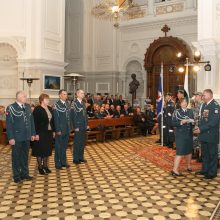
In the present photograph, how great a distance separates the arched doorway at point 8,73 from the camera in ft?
42.2

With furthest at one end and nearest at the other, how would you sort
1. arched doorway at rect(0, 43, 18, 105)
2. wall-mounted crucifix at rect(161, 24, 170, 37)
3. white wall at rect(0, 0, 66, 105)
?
wall-mounted crucifix at rect(161, 24, 170, 37)
arched doorway at rect(0, 43, 18, 105)
white wall at rect(0, 0, 66, 105)

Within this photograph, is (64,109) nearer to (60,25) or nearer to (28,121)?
(28,121)

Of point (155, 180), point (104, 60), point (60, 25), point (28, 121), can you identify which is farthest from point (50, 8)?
point (155, 180)

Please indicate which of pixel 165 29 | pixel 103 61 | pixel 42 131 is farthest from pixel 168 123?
pixel 103 61

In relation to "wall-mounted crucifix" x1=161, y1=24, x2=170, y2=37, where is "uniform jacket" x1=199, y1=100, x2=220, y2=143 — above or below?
below

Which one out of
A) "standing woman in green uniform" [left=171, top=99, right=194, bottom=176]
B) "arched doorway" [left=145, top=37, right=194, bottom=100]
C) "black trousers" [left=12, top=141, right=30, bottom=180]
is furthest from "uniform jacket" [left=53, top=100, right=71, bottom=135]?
"arched doorway" [left=145, top=37, right=194, bottom=100]

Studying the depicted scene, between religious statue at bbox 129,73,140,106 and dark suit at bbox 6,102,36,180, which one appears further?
religious statue at bbox 129,73,140,106

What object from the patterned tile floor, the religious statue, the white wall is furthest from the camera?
the religious statue

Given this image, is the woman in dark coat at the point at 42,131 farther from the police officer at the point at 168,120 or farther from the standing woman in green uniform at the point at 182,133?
the police officer at the point at 168,120

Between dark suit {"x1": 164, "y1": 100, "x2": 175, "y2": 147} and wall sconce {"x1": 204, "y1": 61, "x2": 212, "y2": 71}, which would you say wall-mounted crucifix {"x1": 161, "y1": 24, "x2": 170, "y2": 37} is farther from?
dark suit {"x1": 164, "y1": 100, "x2": 175, "y2": 147}

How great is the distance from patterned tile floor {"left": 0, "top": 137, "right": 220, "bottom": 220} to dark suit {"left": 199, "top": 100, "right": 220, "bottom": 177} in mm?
267

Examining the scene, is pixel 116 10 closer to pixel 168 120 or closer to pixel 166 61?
pixel 166 61

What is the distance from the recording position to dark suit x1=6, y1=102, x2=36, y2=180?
5480 mm

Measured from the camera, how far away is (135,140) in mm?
10523
